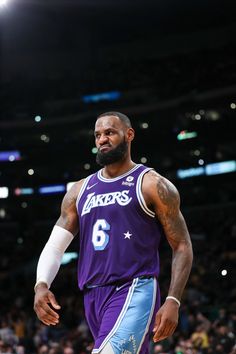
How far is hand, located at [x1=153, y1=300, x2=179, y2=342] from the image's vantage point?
4188 millimetres

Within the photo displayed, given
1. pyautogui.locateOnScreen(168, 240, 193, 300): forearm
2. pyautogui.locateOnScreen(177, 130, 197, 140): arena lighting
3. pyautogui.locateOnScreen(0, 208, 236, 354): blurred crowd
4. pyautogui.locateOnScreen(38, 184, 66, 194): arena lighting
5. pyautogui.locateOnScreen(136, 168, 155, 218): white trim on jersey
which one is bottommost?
pyautogui.locateOnScreen(0, 208, 236, 354): blurred crowd

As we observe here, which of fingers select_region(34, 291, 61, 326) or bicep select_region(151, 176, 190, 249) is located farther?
bicep select_region(151, 176, 190, 249)

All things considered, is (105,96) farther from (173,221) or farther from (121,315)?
(121,315)

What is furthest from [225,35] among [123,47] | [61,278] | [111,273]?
[111,273]

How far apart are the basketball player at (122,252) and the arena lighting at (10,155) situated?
916 inches

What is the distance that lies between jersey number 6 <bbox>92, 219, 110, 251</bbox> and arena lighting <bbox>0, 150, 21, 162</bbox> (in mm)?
23510

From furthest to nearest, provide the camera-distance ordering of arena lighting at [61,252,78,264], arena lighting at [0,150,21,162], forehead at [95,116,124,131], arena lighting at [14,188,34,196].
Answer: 1. arena lighting at [14,188,34,196]
2. arena lighting at [0,150,21,162]
3. arena lighting at [61,252,78,264]
4. forehead at [95,116,124,131]

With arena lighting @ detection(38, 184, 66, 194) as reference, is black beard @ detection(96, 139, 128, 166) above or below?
below

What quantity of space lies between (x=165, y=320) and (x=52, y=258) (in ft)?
3.19

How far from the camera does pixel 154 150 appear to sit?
1078 inches

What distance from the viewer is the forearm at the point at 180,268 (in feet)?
14.3

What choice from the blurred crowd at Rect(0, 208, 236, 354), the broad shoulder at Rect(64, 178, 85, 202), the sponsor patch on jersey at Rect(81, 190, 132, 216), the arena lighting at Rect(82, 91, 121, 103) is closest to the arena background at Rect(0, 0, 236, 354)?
the arena lighting at Rect(82, 91, 121, 103)

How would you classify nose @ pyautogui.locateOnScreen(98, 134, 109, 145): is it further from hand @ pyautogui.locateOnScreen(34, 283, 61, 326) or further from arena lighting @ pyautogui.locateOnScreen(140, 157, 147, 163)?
arena lighting @ pyautogui.locateOnScreen(140, 157, 147, 163)

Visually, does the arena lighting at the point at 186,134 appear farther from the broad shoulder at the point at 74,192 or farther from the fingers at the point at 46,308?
the fingers at the point at 46,308
